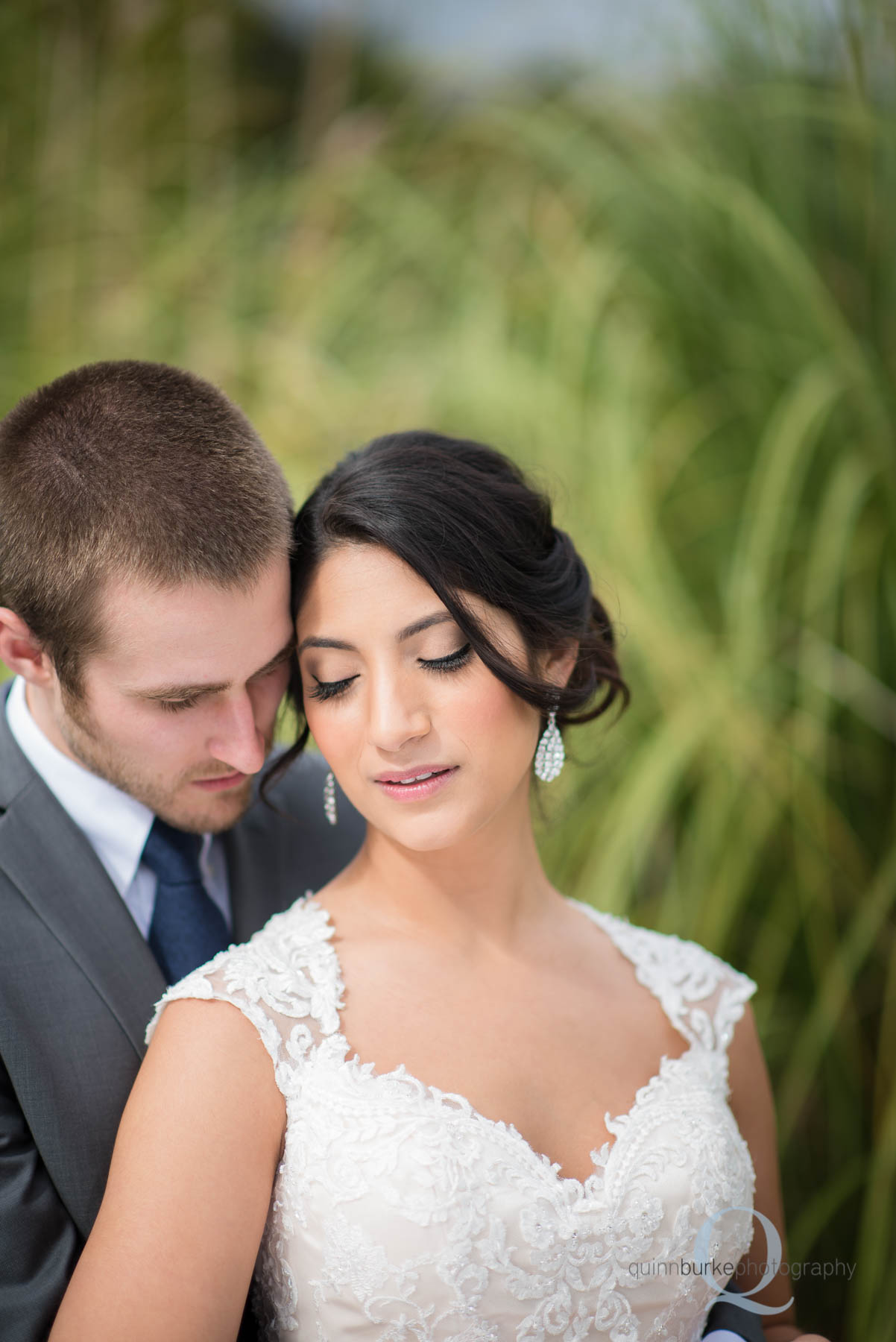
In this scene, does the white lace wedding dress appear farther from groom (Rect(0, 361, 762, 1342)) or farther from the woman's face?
the woman's face

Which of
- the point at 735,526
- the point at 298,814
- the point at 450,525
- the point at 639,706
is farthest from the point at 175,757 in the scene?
the point at 735,526

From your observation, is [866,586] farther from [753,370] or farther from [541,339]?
[541,339]

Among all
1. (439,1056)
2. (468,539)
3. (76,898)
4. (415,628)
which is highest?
(468,539)

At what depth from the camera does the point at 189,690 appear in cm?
Answer: 182

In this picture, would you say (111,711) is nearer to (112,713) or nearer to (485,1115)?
(112,713)

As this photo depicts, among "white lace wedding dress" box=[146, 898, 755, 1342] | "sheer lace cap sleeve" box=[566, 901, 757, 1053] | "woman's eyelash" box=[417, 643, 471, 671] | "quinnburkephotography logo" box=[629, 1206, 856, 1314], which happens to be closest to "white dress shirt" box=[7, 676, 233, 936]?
"white lace wedding dress" box=[146, 898, 755, 1342]

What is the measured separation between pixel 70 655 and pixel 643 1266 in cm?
134

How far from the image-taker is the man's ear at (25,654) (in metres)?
1.88

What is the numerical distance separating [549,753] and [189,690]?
2.09 ft

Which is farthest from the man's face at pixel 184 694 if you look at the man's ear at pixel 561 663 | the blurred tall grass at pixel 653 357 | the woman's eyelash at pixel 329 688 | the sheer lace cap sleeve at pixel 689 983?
the blurred tall grass at pixel 653 357

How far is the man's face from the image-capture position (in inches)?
69.4

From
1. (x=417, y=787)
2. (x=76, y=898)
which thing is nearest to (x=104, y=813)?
(x=76, y=898)

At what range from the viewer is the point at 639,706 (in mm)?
2812

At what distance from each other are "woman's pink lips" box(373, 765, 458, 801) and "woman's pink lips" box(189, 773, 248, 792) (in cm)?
37
